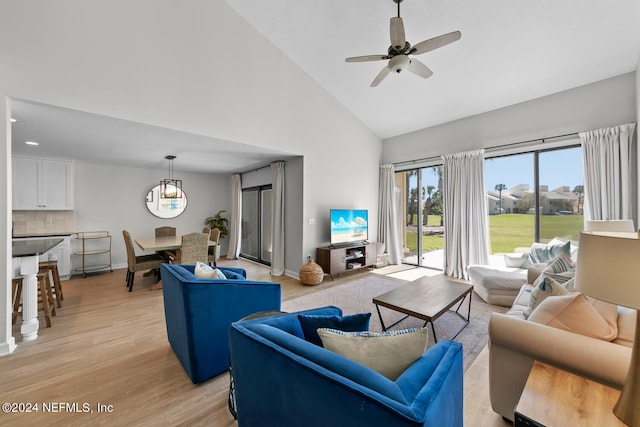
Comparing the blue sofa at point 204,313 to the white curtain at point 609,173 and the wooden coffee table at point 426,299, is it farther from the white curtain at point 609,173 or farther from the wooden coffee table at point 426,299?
the white curtain at point 609,173

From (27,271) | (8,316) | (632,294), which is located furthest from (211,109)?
(632,294)

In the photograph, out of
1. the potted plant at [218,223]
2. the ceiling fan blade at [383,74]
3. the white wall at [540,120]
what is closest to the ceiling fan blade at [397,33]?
the ceiling fan blade at [383,74]

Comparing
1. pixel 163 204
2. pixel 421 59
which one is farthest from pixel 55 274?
pixel 421 59

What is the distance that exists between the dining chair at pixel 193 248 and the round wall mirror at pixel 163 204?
244 cm

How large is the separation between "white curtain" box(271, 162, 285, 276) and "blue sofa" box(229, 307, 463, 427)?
3.80 metres

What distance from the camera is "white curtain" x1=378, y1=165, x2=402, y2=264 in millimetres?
5750

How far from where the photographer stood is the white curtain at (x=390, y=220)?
5.75 metres

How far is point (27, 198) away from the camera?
4.03 metres

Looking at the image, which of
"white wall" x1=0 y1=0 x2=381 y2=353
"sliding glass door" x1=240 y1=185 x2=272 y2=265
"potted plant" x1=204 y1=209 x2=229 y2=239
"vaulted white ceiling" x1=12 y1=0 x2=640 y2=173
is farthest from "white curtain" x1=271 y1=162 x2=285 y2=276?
"potted plant" x1=204 y1=209 x2=229 y2=239

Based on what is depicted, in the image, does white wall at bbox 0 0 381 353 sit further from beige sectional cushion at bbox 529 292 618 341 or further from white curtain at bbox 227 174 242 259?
beige sectional cushion at bbox 529 292 618 341

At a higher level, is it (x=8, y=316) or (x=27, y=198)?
(x=27, y=198)

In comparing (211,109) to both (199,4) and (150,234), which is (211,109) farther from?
(150,234)

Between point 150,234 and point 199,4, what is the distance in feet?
15.6

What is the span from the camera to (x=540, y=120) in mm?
3861
